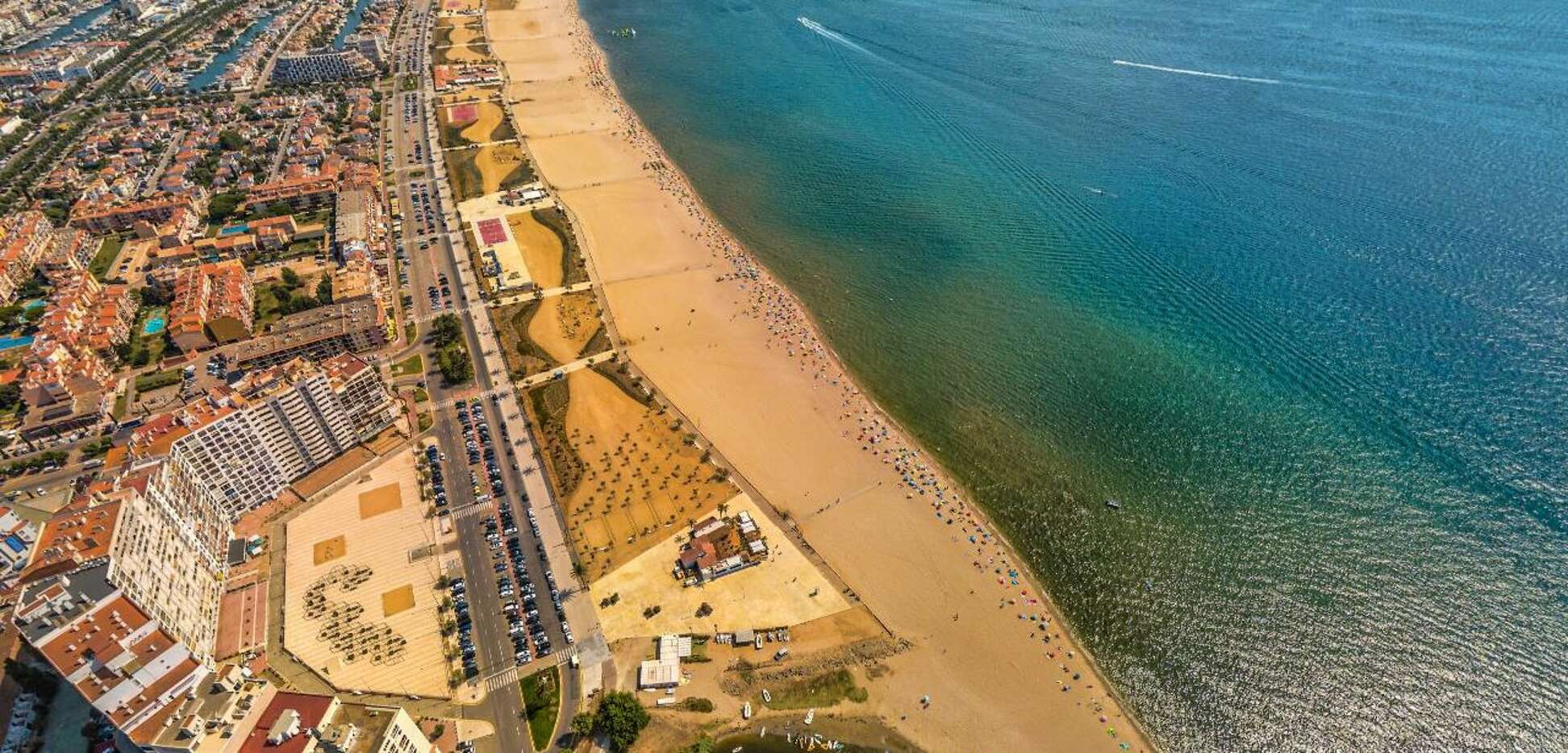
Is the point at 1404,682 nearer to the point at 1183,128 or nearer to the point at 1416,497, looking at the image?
the point at 1416,497

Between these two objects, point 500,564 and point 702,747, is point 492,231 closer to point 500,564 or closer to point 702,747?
point 500,564

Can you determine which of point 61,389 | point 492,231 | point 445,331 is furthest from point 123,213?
point 445,331

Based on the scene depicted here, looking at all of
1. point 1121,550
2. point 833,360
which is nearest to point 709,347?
point 833,360

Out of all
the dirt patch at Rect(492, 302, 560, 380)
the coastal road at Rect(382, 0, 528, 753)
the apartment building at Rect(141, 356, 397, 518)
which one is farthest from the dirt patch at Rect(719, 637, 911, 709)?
the apartment building at Rect(141, 356, 397, 518)

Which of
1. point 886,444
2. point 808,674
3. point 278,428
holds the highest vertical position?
point 278,428

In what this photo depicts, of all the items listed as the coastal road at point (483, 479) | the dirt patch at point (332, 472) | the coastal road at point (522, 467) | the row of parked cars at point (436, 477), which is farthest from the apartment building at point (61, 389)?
the coastal road at point (522, 467)

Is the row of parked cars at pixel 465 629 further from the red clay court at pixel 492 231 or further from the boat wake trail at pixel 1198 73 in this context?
the boat wake trail at pixel 1198 73
